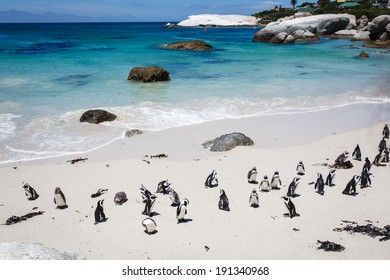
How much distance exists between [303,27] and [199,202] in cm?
5889

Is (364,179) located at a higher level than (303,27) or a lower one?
lower

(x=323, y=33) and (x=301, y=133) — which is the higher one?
(x=323, y=33)

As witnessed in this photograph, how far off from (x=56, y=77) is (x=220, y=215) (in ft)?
69.5

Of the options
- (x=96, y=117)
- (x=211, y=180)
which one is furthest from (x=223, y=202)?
(x=96, y=117)

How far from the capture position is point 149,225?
24.0ft

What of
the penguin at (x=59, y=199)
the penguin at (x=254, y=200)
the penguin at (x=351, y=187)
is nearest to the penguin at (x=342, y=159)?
the penguin at (x=351, y=187)

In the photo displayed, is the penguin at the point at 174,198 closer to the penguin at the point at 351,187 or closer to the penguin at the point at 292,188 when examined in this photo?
the penguin at the point at 292,188

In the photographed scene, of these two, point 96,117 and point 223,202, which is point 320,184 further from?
point 96,117

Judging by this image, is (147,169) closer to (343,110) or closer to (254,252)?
(254,252)

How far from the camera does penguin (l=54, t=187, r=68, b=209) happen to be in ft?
27.5

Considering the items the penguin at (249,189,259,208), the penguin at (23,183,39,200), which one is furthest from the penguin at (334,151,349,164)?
the penguin at (23,183,39,200)

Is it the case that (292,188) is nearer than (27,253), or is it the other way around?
(27,253)

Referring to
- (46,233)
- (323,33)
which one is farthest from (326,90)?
(323,33)
